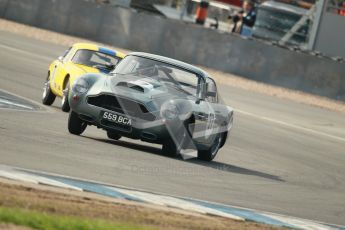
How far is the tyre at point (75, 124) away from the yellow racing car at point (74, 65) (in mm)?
2855

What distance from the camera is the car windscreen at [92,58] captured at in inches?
684

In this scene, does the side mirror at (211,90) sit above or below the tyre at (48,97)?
above

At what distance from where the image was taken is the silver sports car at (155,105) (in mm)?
12938

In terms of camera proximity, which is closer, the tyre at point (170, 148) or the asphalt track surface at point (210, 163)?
the asphalt track surface at point (210, 163)

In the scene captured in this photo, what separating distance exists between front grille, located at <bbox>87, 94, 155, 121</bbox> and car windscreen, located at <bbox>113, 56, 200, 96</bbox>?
83 centimetres

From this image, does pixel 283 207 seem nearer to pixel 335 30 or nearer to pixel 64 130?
pixel 64 130

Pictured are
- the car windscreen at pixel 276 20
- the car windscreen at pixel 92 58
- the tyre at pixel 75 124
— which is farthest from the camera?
the car windscreen at pixel 276 20

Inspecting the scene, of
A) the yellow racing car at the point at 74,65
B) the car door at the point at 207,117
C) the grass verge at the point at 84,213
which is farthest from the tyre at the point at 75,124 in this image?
the grass verge at the point at 84,213

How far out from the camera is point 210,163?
14109mm

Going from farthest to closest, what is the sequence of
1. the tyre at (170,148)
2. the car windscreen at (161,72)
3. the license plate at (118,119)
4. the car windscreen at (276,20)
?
1. the car windscreen at (276,20)
2. the car windscreen at (161,72)
3. the tyre at (170,148)
4. the license plate at (118,119)

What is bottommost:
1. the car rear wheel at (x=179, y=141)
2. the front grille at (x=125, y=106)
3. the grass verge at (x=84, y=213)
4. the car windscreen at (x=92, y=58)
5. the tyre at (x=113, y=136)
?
the tyre at (x=113, y=136)

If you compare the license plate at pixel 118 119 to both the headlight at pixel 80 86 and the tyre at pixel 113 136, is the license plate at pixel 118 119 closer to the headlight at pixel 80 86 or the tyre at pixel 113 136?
the headlight at pixel 80 86

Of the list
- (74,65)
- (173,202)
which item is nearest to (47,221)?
(173,202)

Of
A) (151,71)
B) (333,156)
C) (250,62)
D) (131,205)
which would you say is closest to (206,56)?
(250,62)
